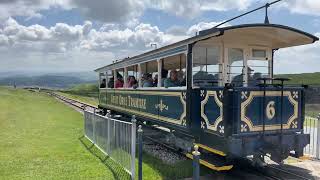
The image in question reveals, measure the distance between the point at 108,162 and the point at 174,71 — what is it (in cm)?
326

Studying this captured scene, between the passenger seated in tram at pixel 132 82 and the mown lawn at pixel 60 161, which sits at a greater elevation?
the passenger seated in tram at pixel 132 82

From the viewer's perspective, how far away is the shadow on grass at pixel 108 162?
9469 millimetres

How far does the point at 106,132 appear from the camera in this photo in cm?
1184

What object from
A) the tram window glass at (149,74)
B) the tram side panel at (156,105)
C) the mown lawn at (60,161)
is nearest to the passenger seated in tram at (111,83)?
the tram side panel at (156,105)

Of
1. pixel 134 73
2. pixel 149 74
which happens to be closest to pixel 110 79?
pixel 134 73

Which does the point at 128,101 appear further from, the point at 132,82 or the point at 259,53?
the point at 259,53

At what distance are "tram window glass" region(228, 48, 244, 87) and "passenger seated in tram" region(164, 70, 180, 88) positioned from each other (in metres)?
1.66

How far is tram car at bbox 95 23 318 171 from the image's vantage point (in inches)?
348

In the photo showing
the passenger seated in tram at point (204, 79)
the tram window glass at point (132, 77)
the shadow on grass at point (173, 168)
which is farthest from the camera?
the tram window glass at point (132, 77)

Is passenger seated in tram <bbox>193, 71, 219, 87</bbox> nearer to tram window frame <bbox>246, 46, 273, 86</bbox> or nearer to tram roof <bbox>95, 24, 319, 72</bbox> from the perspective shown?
tram roof <bbox>95, 24, 319, 72</bbox>

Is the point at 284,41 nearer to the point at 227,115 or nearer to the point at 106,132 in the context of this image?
the point at 227,115

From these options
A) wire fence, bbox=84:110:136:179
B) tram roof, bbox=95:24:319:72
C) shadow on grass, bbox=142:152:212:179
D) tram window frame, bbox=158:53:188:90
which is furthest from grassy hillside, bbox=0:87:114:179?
tram roof, bbox=95:24:319:72

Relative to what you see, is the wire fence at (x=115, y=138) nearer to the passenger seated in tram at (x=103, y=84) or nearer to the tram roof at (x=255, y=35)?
the tram roof at (x=255, y=35)

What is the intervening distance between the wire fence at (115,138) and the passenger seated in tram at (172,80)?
6.47ft
